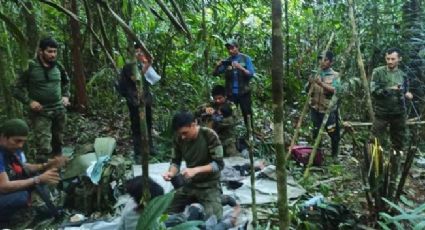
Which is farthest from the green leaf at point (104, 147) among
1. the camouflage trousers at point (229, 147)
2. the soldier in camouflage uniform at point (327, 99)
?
the soldier in camouflage uniform at point (327, 99)

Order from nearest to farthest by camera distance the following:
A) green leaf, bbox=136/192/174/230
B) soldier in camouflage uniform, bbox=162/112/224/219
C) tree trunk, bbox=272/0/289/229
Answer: tree trunk, bbox=272/0/289/229 < green leaf, bbox=136/192/174/230 < soldier in camouflage uniform, bbox=162/112/224/219

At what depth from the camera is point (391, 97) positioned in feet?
21.3

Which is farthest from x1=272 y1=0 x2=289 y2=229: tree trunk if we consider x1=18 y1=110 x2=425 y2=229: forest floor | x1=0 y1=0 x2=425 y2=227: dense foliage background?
x1=0 y1=0 x2=425 y2=227: dense foliage background

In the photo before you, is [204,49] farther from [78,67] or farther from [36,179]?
[78,67]

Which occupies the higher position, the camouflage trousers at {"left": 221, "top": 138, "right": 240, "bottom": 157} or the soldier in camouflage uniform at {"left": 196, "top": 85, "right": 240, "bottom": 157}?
the soldier in camouflage uniform at {"left": 196, "top": 85, "right": 240, "bottom": 157}

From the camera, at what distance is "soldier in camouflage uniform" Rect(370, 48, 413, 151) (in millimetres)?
6375

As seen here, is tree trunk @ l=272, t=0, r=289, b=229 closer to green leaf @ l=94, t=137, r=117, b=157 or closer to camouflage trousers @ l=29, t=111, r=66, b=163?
green leaf @ l=94, t=137, r=117, b=157

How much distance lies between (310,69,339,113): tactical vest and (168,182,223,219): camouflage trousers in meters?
2.91

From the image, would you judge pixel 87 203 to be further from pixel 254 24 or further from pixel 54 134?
pixel 254 24

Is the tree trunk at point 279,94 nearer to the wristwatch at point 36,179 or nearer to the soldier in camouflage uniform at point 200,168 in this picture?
the soldier in camouflage uniform at point 200,168

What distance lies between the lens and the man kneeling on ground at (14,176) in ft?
13.5

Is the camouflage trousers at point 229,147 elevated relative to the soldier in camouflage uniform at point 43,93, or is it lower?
lower

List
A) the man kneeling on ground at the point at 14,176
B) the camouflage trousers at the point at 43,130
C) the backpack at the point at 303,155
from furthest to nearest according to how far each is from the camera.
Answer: the backpack at the point at 303,155 < the camouflage trousers at the point at 43,130 < the man kneeling on ground at the point at 14,176

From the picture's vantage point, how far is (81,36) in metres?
9.25
